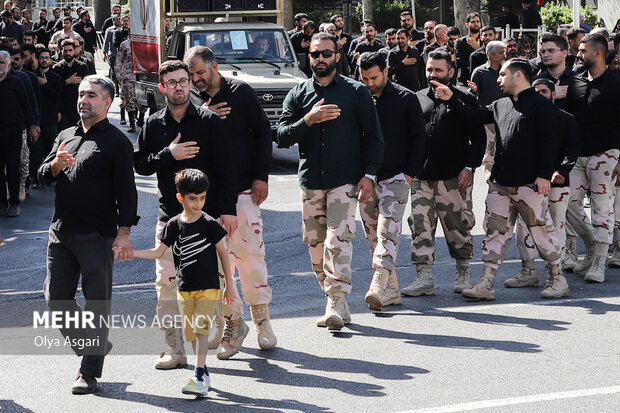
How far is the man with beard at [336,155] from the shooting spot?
8188 mm

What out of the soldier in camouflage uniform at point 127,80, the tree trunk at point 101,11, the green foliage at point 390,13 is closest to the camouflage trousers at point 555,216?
the soldier in camouflage uniform at point 127,80

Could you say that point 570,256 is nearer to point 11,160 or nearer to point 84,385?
point 84,385

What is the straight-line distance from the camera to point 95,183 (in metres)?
6.77

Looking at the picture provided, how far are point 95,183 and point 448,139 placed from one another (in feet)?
11.5

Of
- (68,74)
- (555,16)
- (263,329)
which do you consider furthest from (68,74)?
(555,16)

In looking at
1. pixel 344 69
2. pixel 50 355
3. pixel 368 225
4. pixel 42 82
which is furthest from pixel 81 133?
pixel 344 69

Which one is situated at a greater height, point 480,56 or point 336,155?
point 480,56

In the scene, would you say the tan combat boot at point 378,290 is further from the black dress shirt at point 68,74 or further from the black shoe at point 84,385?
the black dress shirt at point 68,74

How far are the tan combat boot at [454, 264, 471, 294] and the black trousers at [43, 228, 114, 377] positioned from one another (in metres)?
3.56

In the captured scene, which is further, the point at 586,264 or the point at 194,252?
the point at 586,264

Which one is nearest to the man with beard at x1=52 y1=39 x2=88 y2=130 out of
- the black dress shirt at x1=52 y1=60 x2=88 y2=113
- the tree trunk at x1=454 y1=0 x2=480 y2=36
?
the black dress shirt at x1=52 y1=60 x2=88 y2=113

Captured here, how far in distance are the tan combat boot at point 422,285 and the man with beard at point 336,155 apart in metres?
1.12

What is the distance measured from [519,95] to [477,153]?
58 cm

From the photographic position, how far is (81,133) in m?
6.88
